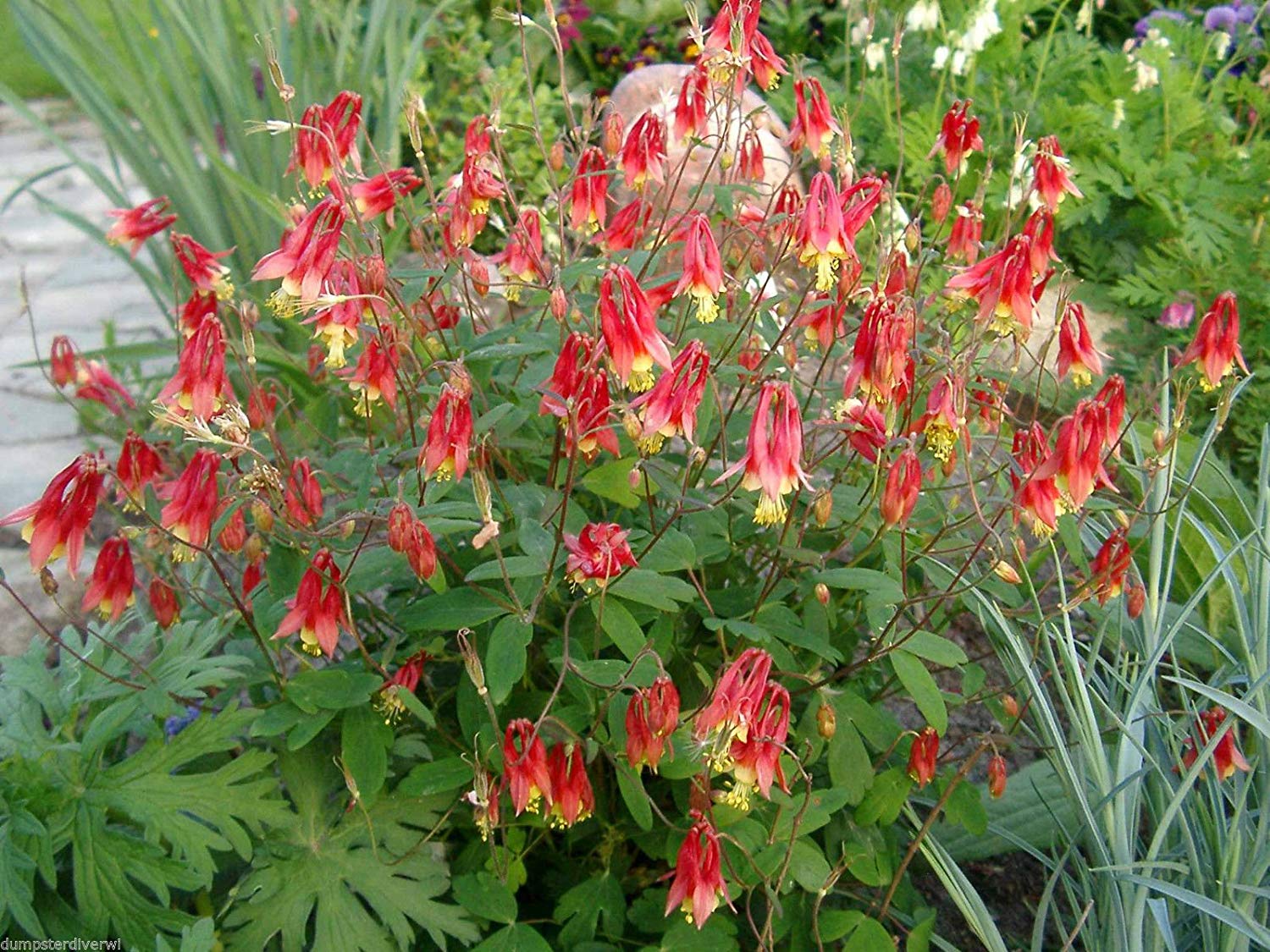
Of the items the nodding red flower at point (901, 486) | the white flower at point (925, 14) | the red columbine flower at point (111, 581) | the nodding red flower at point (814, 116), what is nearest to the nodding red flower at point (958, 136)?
the nodding red flower at point (814, 116)

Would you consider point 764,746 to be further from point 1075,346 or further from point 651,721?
point 1075,346

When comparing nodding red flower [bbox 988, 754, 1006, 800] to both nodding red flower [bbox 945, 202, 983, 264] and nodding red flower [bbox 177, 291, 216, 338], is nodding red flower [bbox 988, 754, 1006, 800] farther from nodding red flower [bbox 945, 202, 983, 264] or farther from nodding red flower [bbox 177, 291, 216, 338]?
nodding red flower [bbox 177, 291, 216, 338]

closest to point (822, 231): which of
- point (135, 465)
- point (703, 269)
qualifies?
point (703, 269)

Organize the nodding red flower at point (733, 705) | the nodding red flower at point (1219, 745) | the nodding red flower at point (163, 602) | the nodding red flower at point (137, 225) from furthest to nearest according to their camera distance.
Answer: the nodding red flower at point (137, 225)
the nodding red flower at point (163, 602)
the nodding red flower at point (1219, 745)
the nodding red flower at point (733, 705)

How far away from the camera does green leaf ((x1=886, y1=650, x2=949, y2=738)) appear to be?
176 cm

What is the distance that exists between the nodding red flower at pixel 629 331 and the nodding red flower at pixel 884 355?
0.30 m

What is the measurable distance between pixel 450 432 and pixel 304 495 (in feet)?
1.18

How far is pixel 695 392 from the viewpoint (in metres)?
1.52

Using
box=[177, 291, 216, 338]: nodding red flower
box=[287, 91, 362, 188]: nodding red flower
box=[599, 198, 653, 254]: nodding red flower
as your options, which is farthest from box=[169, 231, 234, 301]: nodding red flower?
box=[599, 198, 653, 254]: nodding red flower

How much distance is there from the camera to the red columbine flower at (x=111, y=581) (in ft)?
6.20

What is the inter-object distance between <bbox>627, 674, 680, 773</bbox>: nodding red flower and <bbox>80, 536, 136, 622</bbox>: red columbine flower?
0.84 meters

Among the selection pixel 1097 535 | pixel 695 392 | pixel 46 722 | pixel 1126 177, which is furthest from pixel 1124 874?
pixel 1126 177

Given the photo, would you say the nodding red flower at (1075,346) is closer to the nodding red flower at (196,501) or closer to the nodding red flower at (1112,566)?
the nodding red flower at (1112,566)

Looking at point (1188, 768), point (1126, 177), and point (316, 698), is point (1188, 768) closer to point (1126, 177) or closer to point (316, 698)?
point (316, 698)
